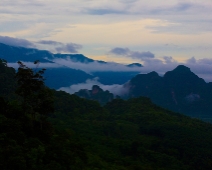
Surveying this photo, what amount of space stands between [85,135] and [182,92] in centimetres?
13663

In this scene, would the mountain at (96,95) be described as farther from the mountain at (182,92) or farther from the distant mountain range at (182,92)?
the mountain at (182,92)

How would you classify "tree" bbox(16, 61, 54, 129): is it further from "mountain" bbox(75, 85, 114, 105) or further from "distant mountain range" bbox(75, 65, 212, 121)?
"distant mountain range" bbox(75, 65, 212, 121)

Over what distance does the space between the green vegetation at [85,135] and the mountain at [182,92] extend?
96.0m

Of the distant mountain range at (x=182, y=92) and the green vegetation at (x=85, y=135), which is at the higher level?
the distant mountain range at (x=182, y=92)

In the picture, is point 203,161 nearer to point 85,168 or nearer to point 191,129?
point 191,129

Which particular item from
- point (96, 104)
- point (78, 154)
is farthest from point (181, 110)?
point (78, 154)

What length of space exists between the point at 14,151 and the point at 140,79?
172 meters

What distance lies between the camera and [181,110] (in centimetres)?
17675

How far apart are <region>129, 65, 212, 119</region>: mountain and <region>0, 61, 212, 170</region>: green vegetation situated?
96.0m

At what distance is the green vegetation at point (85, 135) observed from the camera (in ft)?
72.0

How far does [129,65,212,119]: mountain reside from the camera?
570 feet

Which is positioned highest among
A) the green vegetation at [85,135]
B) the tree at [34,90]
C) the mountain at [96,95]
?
the mountain at [96,95]

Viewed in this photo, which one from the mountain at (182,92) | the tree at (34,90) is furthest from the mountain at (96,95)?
the tree at (34,90)

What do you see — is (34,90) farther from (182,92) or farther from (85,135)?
(182,92)
